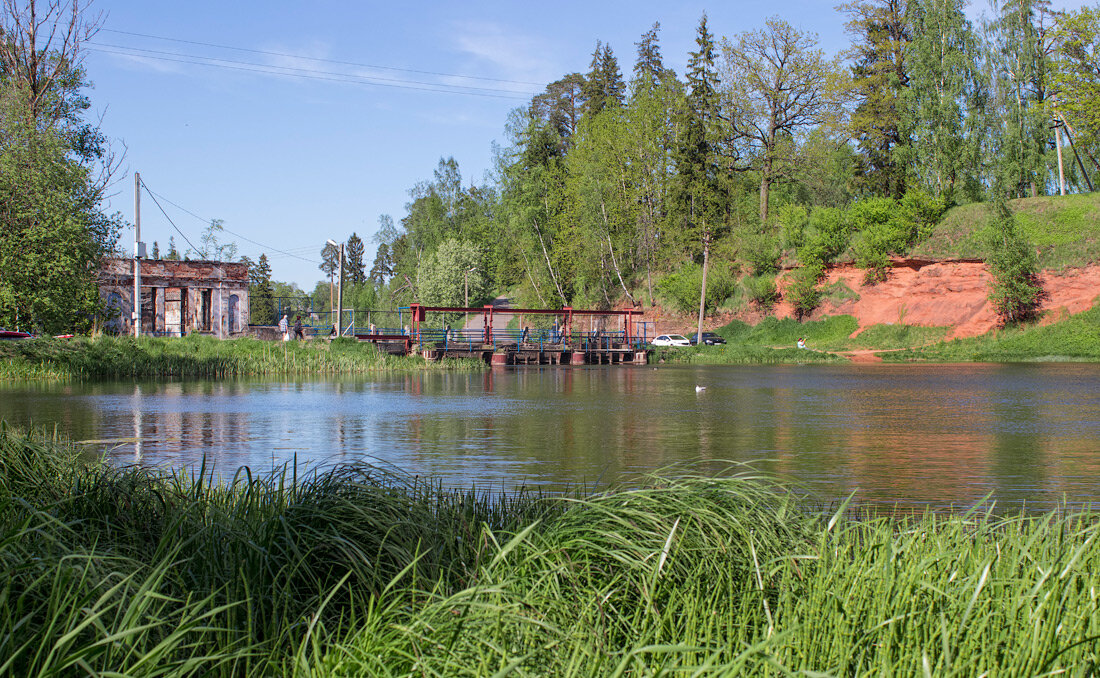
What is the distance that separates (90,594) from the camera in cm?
362

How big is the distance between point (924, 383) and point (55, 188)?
96.1ft

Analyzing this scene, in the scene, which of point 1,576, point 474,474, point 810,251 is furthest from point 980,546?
point 810,251

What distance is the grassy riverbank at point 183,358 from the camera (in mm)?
29031

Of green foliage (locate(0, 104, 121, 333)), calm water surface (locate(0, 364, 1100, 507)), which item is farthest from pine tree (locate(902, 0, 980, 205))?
green foliage (locate(0, 104, 121, 333))

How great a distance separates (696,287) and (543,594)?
61676 mm

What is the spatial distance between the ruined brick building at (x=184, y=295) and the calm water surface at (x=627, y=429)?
2694 cm

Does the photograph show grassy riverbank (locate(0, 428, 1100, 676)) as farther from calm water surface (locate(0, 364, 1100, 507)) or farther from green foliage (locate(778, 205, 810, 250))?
green foliage (locate(778, 205, 810, 250))

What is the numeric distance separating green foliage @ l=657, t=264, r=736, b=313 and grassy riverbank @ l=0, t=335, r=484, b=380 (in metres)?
27.9

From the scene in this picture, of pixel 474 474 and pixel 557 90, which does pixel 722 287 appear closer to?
pixel 557 90

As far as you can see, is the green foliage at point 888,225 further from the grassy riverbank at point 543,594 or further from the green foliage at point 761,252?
the grassy riverbank at point 543,594

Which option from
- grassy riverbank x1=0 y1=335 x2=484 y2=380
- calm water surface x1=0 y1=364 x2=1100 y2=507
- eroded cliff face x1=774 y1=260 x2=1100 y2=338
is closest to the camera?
calm water surface x1=0 y1=364 x2=1100 y2=507

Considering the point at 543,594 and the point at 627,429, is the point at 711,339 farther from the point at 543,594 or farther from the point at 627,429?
the point at 543,594

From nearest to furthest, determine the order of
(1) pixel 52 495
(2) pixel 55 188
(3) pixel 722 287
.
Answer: (1) pixel 52 495 → (2) pixel 55 188 → (3) pixel 722 287

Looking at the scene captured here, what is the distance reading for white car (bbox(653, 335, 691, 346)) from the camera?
198 feet
